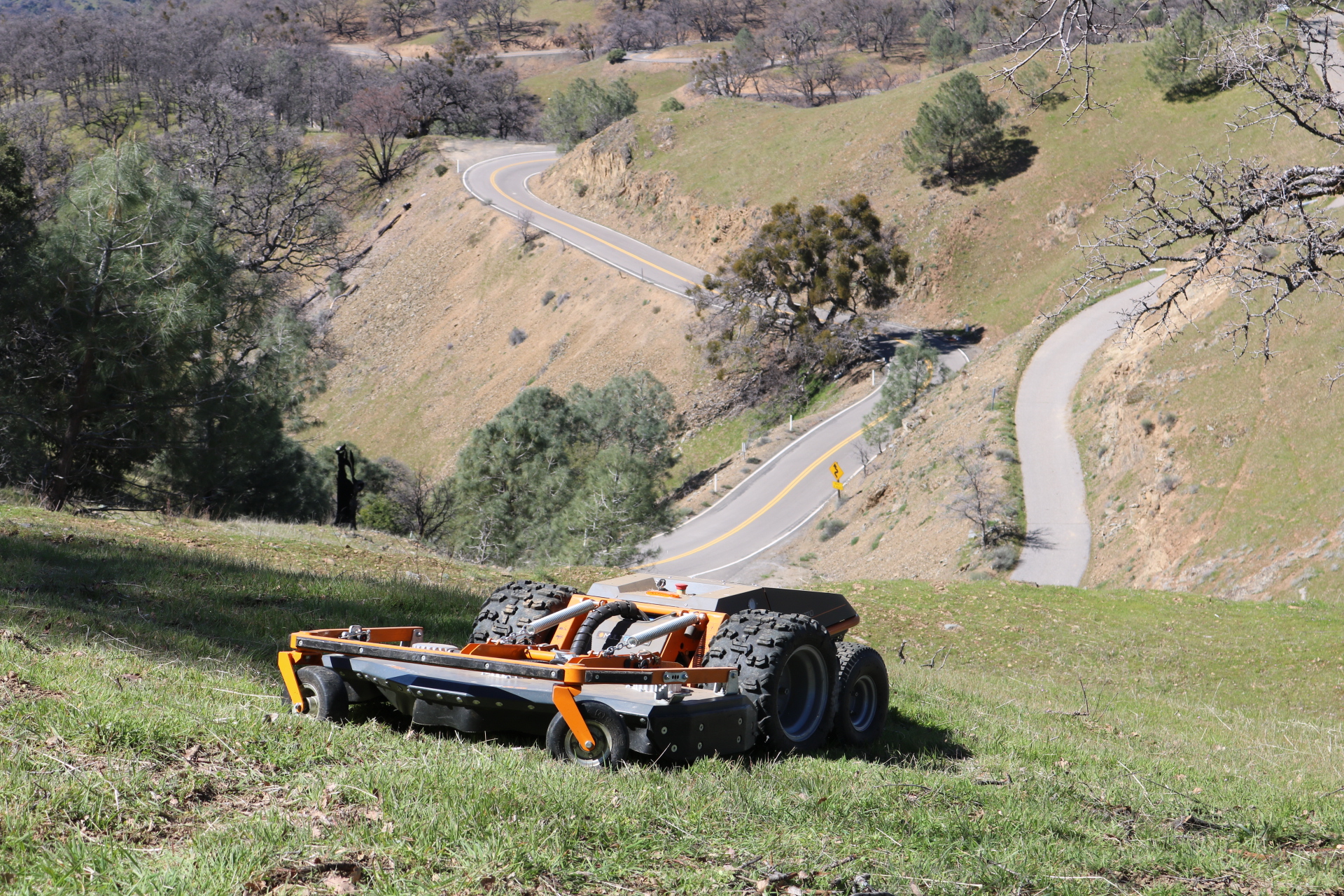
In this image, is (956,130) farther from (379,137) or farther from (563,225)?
(379,137)

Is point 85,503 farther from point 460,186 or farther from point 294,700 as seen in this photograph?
point 460,186

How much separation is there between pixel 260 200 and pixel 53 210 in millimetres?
19660

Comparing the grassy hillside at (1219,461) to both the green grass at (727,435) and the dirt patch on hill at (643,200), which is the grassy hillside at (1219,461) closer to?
the green grass at (727,435)

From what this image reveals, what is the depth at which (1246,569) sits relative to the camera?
2270 centimetres

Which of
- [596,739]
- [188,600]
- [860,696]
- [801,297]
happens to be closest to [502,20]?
Result: [801,297]

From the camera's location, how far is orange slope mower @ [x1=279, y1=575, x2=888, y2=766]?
5027 millimetres

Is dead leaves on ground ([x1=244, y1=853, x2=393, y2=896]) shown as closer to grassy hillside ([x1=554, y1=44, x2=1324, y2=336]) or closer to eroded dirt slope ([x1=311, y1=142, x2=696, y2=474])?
eroded dirt slope ([x1=311, y1=142, x2=696, y2=474])

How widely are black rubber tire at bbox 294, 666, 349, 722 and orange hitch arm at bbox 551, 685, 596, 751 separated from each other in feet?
Answer: 4.49

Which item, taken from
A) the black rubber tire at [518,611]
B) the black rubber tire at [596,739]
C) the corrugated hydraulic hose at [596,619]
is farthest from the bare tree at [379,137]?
the black rubber tire at [596,739]

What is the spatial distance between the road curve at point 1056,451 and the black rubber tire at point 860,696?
59.1 ft

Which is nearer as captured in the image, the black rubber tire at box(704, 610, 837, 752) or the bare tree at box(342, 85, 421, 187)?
the black rubber tire at box(704, 610, 837, 752)

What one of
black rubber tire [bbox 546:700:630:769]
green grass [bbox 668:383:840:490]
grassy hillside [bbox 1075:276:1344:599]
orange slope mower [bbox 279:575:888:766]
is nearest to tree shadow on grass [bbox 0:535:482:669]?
orange slope mower [bbox 279:575:888:766]

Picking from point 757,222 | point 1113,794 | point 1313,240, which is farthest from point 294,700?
point 757,222

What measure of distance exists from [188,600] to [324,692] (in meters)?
3.85
